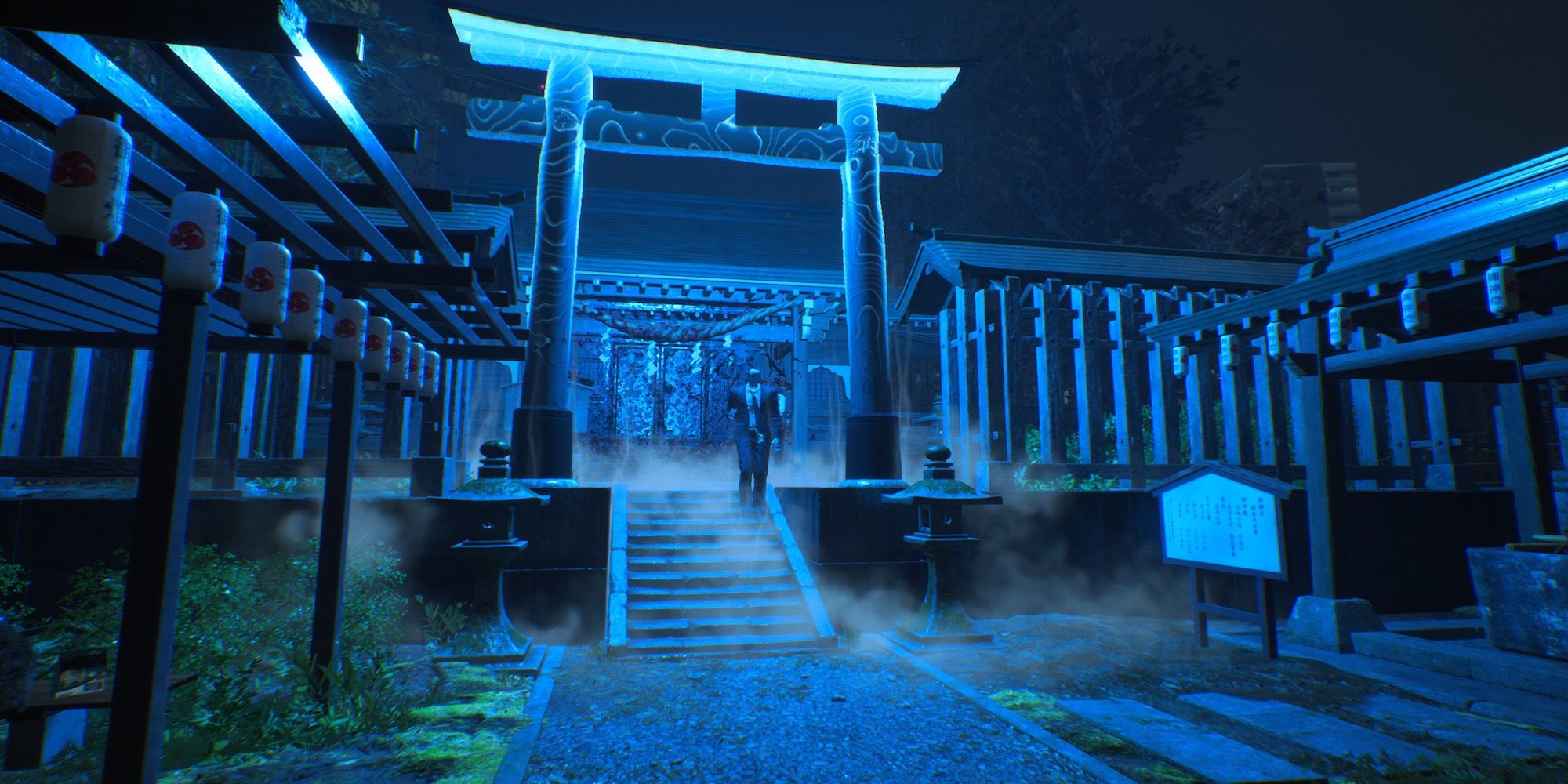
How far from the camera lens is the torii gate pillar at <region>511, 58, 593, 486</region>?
9.27 meters

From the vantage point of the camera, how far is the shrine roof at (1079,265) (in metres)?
11.7

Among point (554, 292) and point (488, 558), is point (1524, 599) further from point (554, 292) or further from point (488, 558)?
point (554, 292)

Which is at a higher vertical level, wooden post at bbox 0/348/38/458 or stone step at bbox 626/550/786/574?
wooden post at bbox 0/348/38/458

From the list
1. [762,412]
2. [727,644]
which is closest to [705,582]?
[727,644]

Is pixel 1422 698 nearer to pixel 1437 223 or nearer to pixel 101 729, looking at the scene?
pixel 1437 223

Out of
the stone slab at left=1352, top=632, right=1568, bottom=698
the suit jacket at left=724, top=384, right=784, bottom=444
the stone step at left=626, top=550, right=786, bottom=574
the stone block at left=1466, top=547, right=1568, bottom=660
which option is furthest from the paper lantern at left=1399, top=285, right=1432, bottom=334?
the suit jacket at left=724, top=384, right=784, bottom=444

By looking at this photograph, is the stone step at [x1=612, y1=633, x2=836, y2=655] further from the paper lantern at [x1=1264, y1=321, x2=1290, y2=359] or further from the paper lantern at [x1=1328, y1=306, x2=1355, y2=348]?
the paper lantern at [x1=1328, y1=306, x2=1355, y2=348]

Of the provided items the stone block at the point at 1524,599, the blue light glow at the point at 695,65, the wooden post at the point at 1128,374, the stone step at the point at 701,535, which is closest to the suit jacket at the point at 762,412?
the stone step at the point at 701,535

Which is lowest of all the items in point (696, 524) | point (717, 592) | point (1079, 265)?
point (717, 592)

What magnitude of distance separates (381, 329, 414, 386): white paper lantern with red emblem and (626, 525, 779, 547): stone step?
11.7 ft

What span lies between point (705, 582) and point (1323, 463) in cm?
732

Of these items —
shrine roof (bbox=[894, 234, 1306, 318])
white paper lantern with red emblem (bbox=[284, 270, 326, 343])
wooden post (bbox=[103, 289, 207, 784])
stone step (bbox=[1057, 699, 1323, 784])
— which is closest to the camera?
wooden post (bbox=[103, 289, 207, 784])

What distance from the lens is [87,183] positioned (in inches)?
127

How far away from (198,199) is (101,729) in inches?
140
